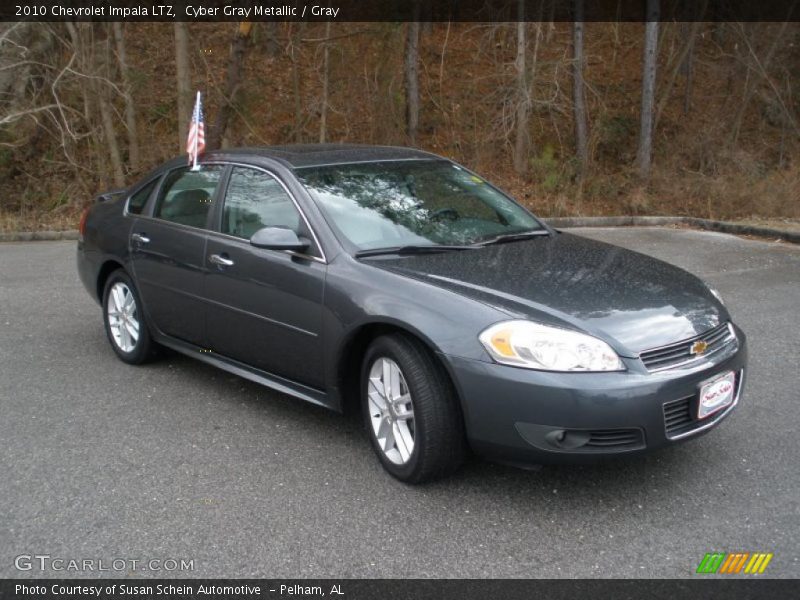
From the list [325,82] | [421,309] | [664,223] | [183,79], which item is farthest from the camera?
[325,82]

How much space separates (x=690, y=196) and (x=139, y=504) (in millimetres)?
13364

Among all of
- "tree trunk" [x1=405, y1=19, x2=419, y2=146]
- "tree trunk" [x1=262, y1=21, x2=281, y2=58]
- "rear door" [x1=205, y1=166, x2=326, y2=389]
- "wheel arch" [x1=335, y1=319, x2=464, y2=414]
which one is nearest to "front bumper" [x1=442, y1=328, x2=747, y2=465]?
"wheel arch" [x1=335, y1=319, x2=464, y2=414]

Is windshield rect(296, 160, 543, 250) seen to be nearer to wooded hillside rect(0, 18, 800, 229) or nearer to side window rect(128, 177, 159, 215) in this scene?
side window rect(128, 177, 159, 215)

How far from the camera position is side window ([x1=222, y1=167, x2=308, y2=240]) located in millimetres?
4535

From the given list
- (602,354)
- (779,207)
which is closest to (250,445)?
(602,354)

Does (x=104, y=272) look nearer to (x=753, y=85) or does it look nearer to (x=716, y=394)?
(x=716, y=394)

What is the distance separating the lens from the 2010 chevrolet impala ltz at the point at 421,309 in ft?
11.1

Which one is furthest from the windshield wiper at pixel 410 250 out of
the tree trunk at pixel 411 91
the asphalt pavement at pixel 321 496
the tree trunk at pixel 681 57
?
the tree trunk at pixel 681 57

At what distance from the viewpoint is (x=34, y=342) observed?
6516 millimetres

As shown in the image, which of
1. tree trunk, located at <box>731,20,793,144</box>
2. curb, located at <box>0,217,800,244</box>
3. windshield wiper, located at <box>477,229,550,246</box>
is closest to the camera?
windshield wiper, located at <box>477,229,550,246</box>

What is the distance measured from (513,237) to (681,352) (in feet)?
4.53

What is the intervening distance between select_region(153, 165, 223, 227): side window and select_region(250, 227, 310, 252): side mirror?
99 centimetres

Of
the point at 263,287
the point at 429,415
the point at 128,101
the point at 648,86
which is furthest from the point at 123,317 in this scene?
the point at 648,86

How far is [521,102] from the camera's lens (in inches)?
663
